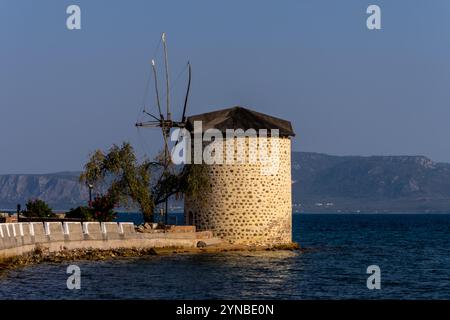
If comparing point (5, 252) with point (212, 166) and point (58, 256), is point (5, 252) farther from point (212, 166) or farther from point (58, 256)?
point (212, 166)

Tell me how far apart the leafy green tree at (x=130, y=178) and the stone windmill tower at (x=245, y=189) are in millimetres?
1839

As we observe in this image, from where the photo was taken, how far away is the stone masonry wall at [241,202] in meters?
49.6

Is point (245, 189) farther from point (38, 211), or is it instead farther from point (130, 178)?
point (38, 211)

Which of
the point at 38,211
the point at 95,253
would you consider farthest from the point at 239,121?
the point at 38,211

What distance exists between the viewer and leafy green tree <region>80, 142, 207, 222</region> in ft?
170

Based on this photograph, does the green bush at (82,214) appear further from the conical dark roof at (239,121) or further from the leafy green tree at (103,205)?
the conical dark roof at (239,121)

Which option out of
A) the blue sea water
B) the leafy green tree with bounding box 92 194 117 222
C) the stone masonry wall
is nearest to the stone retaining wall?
the stone masonry wall

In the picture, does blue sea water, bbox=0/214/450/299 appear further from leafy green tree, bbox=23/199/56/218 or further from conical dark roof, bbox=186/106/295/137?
leafy green tree, bbox=23/199/56/218

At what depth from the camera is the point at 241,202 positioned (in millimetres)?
49562

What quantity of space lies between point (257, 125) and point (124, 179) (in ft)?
23.8

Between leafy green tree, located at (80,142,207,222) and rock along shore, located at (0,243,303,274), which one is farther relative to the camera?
leafy green tree, located at (80,142,207,222)

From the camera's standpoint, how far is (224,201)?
49719 millimetres

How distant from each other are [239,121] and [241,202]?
4.03m
